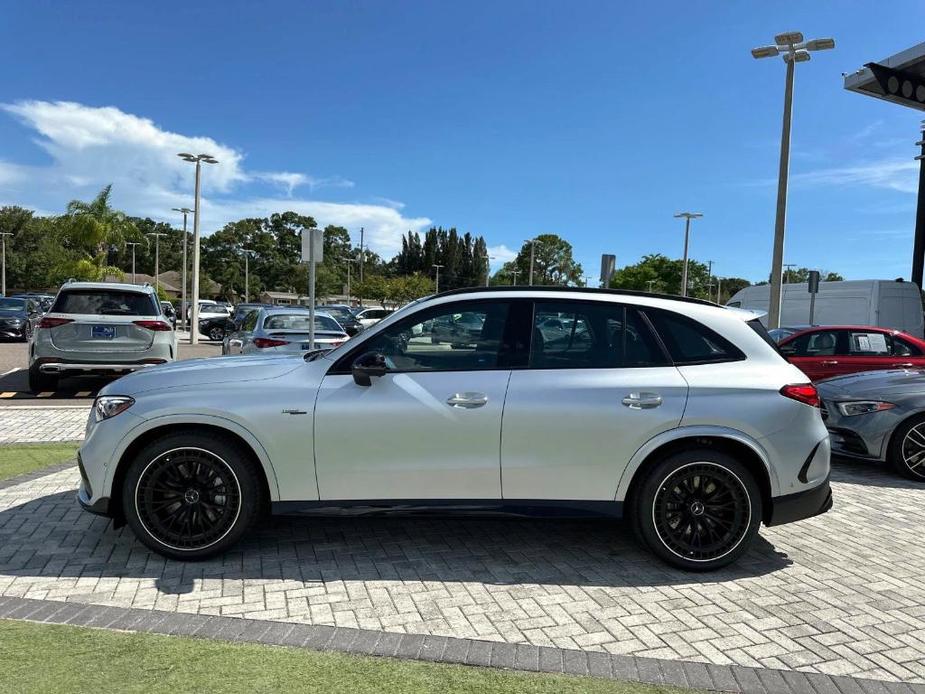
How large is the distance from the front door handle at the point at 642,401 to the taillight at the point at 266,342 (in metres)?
8.03

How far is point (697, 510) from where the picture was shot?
13.2 ft

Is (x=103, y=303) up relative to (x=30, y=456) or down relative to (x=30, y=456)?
up

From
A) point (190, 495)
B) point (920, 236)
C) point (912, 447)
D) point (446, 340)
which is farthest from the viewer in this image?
point (920, 236)

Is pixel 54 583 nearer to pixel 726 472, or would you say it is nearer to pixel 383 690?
pixel 383 690

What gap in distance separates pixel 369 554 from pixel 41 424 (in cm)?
631

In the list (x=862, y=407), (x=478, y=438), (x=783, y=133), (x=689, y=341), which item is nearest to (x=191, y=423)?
(x=478, y=438)

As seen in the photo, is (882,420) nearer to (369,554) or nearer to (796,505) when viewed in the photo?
(796,505)

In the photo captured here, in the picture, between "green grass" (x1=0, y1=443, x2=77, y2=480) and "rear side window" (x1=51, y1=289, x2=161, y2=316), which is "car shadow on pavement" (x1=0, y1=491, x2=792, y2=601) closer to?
"green grass" (x1=0, y1=443, x2=77, y2=480)

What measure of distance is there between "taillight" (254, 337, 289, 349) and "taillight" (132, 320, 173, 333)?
1.42 m

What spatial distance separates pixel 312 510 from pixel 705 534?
239 cm

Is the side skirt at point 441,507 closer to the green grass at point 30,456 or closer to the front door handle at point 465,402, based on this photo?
the front door handle at point 465,402

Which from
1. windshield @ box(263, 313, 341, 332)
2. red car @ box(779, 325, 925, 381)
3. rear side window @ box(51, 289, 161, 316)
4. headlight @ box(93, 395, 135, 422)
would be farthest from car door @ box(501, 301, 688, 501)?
rear side window @ box(51, 289, 161, 316)

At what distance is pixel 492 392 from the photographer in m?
3.90

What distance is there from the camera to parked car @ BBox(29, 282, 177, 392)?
1004 cm
